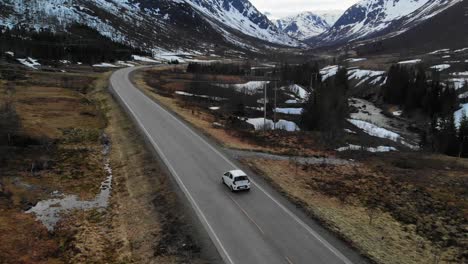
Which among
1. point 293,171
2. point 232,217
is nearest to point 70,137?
point 293,171

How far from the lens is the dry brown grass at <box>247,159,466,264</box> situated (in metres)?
24.3

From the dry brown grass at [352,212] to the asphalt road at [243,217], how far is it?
1364mm

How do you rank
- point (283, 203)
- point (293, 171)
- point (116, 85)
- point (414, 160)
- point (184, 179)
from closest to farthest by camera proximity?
point (283, 203) < point (184, 179) < point (293, 171) < point (414, 160) < point (116, 85)

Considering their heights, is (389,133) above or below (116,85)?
below

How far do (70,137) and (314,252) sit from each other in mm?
36147

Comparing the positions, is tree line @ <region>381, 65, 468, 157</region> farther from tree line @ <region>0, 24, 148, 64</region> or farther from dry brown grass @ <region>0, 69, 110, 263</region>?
tree line @ <region>0, 24, 148, 64</region>

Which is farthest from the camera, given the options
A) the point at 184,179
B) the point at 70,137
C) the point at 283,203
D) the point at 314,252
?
the point at 70,137

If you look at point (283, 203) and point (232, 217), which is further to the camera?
point (283, 203)

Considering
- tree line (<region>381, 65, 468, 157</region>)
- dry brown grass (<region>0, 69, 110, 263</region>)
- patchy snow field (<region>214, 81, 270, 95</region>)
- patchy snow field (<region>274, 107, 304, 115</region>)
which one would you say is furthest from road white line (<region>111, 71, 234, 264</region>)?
patchy snow field (<region>214, 81, 270, 95</region>)

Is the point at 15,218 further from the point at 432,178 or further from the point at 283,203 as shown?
the point at 432,178

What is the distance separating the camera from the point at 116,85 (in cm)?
9194

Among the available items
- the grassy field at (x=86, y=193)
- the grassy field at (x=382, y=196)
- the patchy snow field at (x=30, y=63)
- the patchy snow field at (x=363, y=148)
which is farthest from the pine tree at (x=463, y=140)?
the patchy snow field at (x=30, y=63)

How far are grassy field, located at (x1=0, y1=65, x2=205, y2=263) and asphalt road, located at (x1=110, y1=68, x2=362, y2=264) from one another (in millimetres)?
1594

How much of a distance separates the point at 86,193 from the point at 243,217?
13971 millimetres
